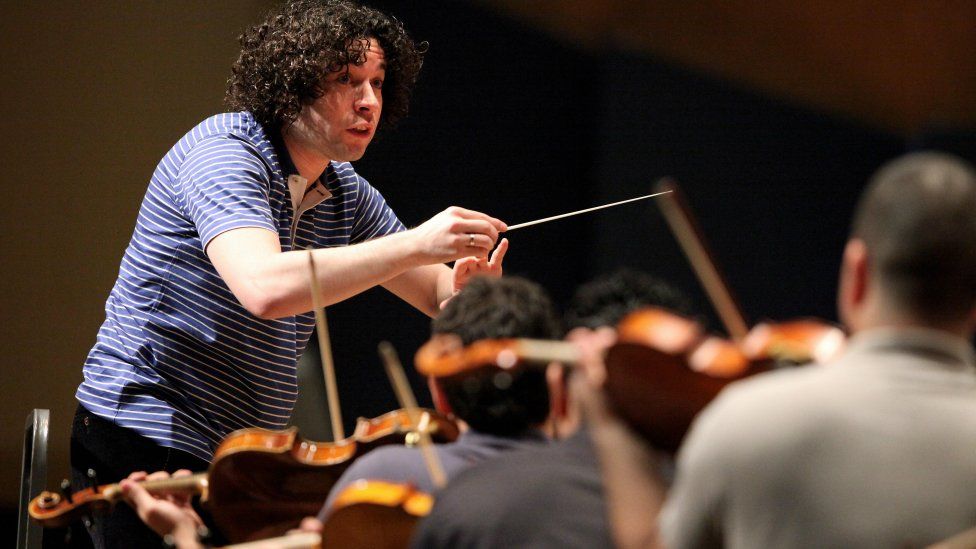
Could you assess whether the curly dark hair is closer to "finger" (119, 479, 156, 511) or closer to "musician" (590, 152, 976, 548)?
"finger" (119, 479, 156, 511)

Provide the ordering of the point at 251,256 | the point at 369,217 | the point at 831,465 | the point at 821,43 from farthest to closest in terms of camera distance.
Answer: the point at 821,43 < the point at 369,217 < the point at 251,256 < the point at 831,465

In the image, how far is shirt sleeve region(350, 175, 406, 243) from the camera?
259 cm

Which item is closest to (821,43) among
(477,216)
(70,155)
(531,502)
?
(70,155)

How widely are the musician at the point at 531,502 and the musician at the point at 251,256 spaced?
726 mm

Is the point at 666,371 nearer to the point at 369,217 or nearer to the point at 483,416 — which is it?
the point at 483,416

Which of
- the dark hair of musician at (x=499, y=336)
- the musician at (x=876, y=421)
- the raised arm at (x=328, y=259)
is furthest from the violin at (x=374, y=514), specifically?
the raised arm at (x=328, y=259)

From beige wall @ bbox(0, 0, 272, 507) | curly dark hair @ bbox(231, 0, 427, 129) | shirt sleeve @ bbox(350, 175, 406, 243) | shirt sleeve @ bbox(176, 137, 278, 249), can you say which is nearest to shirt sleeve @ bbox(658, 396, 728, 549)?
shirt sleeve @ bbox(176, 137, 278, 249)

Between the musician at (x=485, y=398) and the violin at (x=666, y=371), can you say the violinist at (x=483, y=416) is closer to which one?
the musician at (x=485, y=398)

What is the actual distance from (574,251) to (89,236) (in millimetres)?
1664

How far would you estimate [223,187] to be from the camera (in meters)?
2.14

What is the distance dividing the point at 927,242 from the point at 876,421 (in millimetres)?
Result: 173

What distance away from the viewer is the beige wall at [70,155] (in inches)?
149

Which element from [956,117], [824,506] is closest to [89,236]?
[956,117]

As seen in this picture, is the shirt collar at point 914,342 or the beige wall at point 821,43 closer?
the shirt collar at point 914,342
